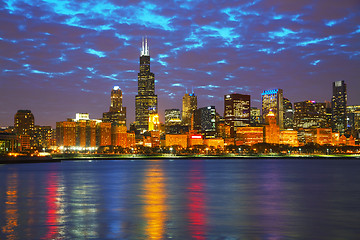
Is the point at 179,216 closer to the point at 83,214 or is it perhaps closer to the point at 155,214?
the point at 155,214

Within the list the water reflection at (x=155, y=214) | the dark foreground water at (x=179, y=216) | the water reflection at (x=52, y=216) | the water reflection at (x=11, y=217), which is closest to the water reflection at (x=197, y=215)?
the dark foreground water at (x=179, y=216)

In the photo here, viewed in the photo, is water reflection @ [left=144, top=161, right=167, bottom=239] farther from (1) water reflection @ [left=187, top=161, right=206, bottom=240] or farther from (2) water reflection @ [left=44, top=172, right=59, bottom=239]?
(2) water reflection @ [left=44, top=172, right=59, bottom=239]

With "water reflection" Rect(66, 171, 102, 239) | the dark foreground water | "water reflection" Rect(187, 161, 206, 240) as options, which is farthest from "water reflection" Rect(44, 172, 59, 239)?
"water reflection" Rect(187, 161, 206, 240)

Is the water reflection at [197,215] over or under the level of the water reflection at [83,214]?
under

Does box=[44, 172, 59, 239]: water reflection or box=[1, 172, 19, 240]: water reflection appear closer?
box=[1, 172, 19, 240]: water reflection

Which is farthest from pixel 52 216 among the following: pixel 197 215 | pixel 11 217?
pixel 197 215

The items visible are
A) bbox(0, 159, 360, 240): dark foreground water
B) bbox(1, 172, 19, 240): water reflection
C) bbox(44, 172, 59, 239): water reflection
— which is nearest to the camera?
bbox(1, 172, 19, 240): water reflection

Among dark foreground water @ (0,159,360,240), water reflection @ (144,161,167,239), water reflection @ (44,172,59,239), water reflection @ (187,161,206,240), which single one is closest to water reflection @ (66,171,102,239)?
dark foreground water @ (0,159,360,240)

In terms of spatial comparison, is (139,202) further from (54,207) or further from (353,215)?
(353,215)

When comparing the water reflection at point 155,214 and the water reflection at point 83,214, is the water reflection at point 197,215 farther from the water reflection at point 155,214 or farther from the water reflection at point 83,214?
the water reflection at point 83,214

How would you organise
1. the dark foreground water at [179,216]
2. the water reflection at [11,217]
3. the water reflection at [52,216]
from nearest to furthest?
the water reflection at [11,217] → the water reflection at [52,216] → the dark foreground water at [179,216]

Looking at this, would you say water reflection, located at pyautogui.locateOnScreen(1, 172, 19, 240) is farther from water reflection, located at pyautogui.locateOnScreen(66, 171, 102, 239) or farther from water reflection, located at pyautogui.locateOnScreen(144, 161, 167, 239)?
water reflection, located at pyautogui.locateOnScreen(144, 161, 167, 239)

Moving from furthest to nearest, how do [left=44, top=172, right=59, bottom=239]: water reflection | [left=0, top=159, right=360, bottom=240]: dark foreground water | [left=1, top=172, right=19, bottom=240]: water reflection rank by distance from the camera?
[left=0, top=159, right=360, bottom=240]: dark foreground water, [left=44, top=172, right=59, bottom=239]: water reflection, [left=1, top=172, right=19, bottom=240]: water reflection

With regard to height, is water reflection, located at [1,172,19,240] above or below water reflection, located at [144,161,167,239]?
above
